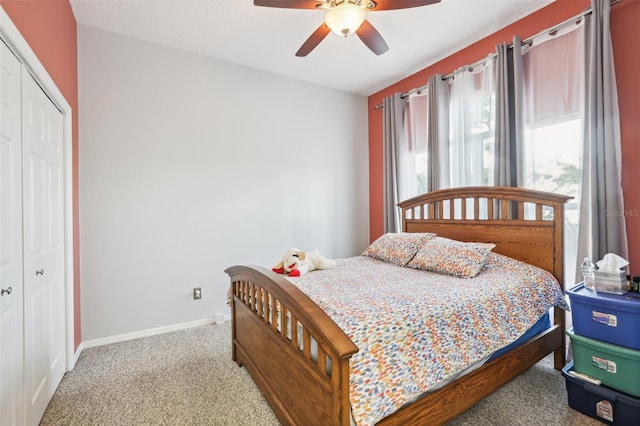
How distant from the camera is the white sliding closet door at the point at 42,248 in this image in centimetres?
159

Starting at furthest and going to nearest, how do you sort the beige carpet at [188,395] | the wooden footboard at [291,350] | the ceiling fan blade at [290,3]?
the ceiling fan blade at [290,3] → the beige carpet at [188,395] → the wooden footboard at [291,350]

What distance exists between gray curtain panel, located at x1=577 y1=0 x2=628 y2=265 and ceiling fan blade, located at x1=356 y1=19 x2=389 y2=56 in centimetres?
145

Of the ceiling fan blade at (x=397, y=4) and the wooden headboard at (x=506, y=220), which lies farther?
the wooden headboard at (x=506, y=220)

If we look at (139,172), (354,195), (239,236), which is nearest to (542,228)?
(354,195)

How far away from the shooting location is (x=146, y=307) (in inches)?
113

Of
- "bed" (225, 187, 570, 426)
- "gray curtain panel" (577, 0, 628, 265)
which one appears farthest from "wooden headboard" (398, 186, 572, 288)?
"gray curtain panel" (577, 0, 628, 265)

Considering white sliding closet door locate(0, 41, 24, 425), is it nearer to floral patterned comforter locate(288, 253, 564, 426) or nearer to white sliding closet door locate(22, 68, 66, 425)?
white sliding closet door locate(22, 68, 66, 425)

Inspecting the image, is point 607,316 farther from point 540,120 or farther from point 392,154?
point 392,154

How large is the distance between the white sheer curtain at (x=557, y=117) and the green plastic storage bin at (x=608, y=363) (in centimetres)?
73

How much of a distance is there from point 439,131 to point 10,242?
340cm

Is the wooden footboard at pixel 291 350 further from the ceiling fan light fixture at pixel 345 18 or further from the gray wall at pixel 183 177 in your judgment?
the ceiling fan light fixture at pixel 345 18

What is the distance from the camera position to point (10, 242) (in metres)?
1.40

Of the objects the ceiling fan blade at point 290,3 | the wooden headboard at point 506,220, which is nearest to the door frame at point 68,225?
the ceiling fan blade at point 290,3

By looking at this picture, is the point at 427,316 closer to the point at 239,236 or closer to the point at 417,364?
the point at 417,364
